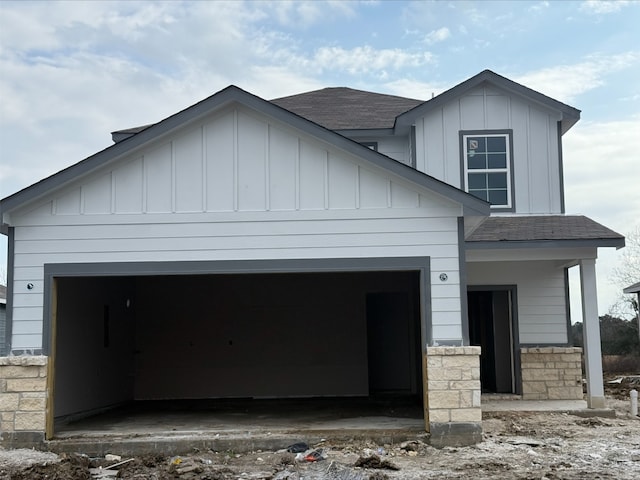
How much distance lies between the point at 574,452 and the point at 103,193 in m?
7.08

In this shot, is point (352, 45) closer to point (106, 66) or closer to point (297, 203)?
point (106, 66)

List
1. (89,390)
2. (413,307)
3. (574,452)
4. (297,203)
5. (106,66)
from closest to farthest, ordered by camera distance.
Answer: (574,452) → (297,203) → (89,390) → (413,307) → (106,66)

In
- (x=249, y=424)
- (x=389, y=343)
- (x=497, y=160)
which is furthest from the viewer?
(x=389, y=343)

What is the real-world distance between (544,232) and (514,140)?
7.70ft

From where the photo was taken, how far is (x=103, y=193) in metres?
10.8

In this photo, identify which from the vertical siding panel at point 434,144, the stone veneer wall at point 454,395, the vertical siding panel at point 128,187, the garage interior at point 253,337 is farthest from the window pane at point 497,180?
the vertical siding panel at point 128,187

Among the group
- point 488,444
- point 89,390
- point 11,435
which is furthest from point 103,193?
point 488,444

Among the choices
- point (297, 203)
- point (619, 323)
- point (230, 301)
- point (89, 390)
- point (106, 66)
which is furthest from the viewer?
point (619, 323)

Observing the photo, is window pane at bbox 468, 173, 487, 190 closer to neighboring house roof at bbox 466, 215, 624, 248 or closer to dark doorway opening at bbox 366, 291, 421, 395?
neighboring house roof at bbox 466, 215, 624, 248

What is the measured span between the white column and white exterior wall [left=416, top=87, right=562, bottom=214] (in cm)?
171

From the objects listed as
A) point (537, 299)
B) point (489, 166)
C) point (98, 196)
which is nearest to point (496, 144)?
point (489, 166)

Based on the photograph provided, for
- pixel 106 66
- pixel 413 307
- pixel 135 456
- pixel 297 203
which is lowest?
pixel 135 456

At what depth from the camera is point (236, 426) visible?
11.7 metres

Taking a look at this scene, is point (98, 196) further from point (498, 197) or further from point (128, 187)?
point (498, 197)
